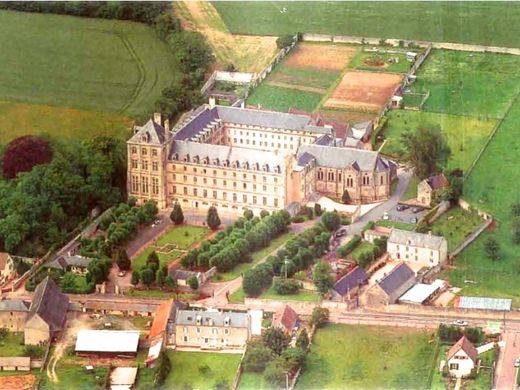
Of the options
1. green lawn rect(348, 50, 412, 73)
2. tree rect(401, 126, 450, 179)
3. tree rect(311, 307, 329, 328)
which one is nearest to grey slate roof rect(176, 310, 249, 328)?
tree rect(311, 307, 329, 328)

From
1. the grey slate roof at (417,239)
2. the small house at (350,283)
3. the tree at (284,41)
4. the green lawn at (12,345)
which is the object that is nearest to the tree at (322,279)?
the small house at (350,283)

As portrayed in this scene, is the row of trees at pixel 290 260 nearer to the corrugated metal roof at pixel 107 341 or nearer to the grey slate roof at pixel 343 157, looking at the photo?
the corrugated metal roof at pixel 107 341

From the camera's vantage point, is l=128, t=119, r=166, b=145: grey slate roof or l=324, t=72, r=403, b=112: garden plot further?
l=324, t=72, r=403, b=112: garden plot

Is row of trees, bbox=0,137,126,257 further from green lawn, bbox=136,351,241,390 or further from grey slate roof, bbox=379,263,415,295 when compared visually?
grey slate roof, bbox=379,263,415,295

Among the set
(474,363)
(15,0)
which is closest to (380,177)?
(474,363)

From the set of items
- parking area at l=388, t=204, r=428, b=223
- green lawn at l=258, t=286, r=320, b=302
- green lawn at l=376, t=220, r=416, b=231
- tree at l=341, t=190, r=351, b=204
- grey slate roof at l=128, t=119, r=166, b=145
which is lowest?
green lawn at l=258, t=286, r=320, b=302

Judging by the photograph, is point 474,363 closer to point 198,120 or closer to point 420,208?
point 420,208

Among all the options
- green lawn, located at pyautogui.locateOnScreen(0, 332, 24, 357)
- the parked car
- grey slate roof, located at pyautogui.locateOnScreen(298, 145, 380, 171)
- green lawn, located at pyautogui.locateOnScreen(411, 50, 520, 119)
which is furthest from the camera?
green lawn, located at pyautogui.locateOnScreen(411, 50, 520, 119)

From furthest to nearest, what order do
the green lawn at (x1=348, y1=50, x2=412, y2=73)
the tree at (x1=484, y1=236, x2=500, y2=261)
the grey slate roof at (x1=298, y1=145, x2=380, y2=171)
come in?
the green lawn at (x1=348, y1=50, x2=412, y2=73)
the grey slate roof at (x1=298, y1=145, x2=380, y2=171)
the tree at (x1=484, y1=236, x2=500, y2=261)
